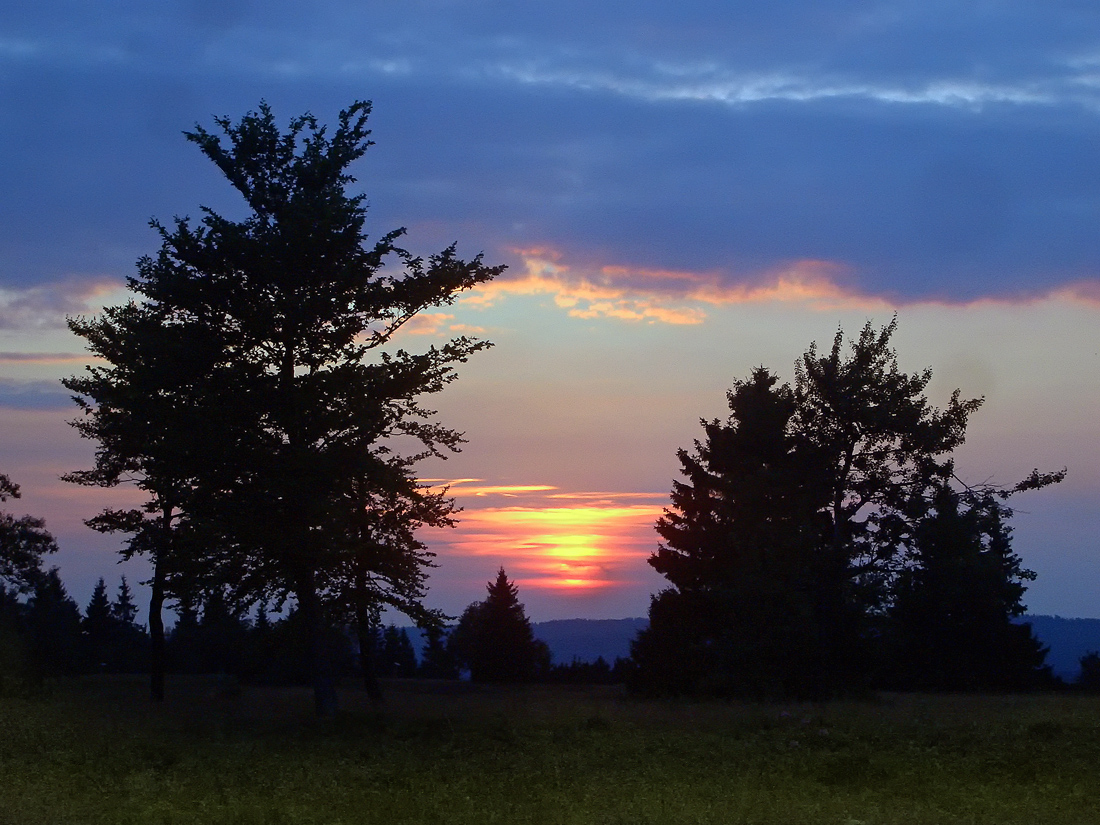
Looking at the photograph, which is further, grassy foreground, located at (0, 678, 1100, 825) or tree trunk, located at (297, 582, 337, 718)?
tree trunk, located at (297, 582, 337, 718)

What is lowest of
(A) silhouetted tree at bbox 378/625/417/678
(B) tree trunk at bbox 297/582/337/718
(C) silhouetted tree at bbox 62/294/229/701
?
(A) silhouetted tree at bbox 378/625/417/678

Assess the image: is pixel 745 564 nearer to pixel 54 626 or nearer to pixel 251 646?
pixel 251 646

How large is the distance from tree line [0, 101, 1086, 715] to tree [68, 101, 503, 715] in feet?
0.19

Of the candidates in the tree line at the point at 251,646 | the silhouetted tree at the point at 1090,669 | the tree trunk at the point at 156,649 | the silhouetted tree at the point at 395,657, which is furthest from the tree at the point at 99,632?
the silhouetted tree at the point at 1090,669

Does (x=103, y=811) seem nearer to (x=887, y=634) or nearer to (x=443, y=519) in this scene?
(x=443, y=519)

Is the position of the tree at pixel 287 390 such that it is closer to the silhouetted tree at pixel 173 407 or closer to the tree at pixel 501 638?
the silhouetted tree at pixel 173 407

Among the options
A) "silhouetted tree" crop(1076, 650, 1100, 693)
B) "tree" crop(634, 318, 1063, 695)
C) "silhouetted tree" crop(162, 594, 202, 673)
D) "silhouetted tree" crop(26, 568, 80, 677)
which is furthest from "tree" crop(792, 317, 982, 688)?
"silhouetted tree" crop(162, 594, 202, 673)

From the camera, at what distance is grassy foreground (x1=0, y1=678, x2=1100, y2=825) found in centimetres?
1287

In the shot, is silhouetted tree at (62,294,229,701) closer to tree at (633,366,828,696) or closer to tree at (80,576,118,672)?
tree at (633,366,828,696)

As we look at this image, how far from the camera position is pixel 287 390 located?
26.6 metres

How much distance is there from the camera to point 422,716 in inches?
1029

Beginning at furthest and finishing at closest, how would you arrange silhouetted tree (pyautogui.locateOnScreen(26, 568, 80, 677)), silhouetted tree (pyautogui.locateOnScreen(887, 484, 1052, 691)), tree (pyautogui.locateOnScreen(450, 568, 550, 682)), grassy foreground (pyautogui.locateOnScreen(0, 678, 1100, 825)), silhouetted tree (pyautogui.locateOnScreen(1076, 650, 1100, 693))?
tree (pyautogui.locateOnScreen(450, 568, 550, 682)) < silhouetted tree (pyautogui.locateOnScreen(26, 568, 80, 677)) < silhouetted tree (pyautogui.locateOnScreen(1076, 650, 1100, 693)) < silhouetted tree (pyautogui.locateOnScreen(887, 484, 1052, 691)) < grassy foreground (pyautogui.locateOnScreen(0, 678, 1100, 825))

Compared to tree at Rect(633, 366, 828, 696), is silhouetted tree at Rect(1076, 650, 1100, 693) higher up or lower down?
lower down

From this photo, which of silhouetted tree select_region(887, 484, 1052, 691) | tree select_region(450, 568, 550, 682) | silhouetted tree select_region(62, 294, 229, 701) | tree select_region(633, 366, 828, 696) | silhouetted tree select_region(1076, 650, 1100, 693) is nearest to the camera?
silhouetted tree select_region(62, 294, 229, 701)
